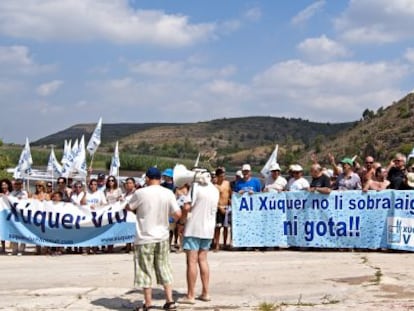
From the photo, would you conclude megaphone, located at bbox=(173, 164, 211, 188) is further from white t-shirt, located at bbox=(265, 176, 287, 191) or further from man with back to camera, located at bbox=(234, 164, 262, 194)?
white t-shirt, located at bbox=(265, 176, 287, 191)

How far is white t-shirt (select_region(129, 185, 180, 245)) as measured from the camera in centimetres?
893

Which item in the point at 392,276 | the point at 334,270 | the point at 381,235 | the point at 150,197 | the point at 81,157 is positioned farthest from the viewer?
the point at 81,157

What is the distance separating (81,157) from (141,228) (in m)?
16.2

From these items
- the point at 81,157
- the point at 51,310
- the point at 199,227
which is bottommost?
the point at 51,310

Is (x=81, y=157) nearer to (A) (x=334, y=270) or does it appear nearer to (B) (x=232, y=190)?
(B) (x=232, y=190)

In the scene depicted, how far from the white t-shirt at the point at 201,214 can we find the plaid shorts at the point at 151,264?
50 cm

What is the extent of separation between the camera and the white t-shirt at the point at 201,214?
9.35m

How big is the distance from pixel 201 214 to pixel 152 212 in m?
0.78

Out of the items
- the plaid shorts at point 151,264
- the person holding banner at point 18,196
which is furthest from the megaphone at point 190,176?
the person holding banner at point 18,196

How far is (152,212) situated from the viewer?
8.93m

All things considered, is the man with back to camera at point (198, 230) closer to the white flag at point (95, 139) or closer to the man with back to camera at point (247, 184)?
the man with back to camera at point (247, 184)

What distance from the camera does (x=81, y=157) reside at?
974 inches

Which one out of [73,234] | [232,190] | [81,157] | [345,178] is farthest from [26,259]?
[81,157]

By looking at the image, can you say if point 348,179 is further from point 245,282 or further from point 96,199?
point 96,199
